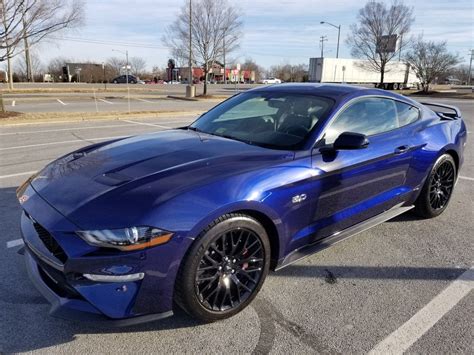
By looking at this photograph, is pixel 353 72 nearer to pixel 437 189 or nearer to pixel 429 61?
pixel 429 61

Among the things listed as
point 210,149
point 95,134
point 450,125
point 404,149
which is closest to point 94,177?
point 210,149

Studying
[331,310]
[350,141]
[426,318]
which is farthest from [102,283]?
[426,318]

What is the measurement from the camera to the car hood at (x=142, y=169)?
243cm

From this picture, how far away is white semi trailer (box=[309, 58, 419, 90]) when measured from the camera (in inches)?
1838

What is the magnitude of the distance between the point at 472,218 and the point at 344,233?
7.48ft

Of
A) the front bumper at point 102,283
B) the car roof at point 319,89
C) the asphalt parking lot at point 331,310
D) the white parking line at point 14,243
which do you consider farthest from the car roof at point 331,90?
the white parking line at point 14,243

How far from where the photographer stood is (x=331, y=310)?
288 centimetres

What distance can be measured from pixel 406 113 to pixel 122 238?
11.0 feet

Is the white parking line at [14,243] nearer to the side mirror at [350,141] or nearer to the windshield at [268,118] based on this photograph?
the windshield at [268,118]

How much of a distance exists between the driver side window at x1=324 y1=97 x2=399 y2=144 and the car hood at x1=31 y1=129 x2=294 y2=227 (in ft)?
2.06

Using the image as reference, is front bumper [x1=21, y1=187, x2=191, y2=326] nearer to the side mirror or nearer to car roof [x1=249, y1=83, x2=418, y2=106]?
the side mirror

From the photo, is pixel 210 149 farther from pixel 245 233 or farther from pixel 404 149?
pixel 404 149

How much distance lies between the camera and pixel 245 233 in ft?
8.77

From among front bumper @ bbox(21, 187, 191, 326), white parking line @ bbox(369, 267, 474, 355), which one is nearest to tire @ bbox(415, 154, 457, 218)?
white parking line @ bbox(369, 267, 474, 355)
